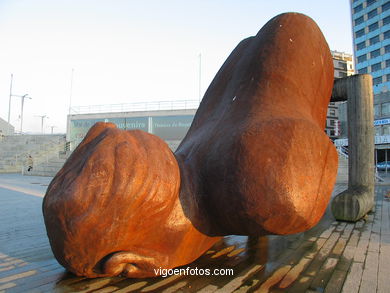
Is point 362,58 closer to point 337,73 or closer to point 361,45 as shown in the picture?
point 361,45

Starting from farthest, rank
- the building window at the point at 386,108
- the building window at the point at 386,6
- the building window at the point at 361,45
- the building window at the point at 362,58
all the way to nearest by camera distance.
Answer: the building window at the point at 361,45
the building window at the point at 362,58
the building window at the point at 386,6
the building window at the point at 386,108

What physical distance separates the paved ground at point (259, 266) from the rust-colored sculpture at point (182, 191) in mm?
230

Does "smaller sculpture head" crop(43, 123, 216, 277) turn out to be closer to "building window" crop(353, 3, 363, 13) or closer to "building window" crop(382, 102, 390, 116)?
"building window" crop(382, 102, 390, 116)

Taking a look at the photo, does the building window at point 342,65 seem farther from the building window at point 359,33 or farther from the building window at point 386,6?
the building window at point 386,6

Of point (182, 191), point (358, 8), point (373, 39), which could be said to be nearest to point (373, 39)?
point (373, 39)

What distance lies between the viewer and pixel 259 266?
3176mm

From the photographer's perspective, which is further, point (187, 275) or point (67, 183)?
point (187, 275)

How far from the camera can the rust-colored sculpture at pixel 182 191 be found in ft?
7.55

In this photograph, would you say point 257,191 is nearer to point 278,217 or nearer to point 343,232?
point 278,217

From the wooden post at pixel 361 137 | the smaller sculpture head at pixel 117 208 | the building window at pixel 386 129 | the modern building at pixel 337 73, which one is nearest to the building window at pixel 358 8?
the modern building at pixel 337 73

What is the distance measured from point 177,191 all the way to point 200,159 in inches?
17.2

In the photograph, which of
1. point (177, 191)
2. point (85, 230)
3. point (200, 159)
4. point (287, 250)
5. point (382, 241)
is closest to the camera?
point (85, 230)

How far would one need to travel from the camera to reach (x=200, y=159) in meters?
2.88

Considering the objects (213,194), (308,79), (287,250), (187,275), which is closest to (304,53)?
(308,79)
